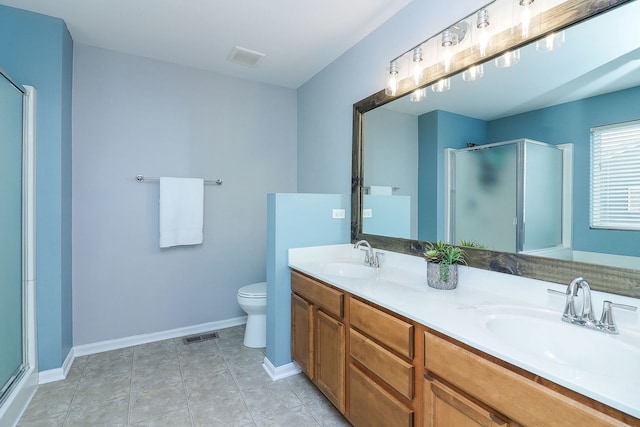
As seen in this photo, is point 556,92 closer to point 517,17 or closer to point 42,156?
point 517,17

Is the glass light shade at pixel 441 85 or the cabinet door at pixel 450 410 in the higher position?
the glass light shade at pixel 441 85

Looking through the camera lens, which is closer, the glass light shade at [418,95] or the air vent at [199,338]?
the glass light shade at [418,95]

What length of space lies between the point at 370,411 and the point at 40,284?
2.24m

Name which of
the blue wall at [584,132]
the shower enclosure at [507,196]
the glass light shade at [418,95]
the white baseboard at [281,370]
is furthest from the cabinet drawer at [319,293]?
the glass light shade at [418,95]

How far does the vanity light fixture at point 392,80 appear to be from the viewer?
1926 millimetres

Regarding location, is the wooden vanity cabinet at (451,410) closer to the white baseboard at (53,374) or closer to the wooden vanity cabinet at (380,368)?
the wooden vanity cabinet at (380,368)

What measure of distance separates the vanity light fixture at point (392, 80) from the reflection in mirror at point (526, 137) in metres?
0.07

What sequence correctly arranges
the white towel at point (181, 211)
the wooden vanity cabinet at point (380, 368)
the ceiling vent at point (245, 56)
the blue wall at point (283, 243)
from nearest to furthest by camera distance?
1. the wooden vanity cabinet at point (380, 368)
2. the blue wall at point (283, 243)
3. the ceiling vent at point (245, 56)
4. the white towel at point (181, 211)

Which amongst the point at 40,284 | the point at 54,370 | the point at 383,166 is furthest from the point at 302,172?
the point at 54,370

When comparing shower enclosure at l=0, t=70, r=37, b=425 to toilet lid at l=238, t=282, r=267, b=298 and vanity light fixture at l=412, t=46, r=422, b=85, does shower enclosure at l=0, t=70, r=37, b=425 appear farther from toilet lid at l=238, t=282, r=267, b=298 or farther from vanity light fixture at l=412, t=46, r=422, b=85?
vanity light fixture at l=412, t=46, r=422, b=85

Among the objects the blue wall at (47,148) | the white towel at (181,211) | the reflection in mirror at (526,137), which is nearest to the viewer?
the reflection in mirror at (526,137)

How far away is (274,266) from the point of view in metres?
2.17

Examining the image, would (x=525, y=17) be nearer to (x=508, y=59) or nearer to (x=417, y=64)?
Result: (x=508, y=59)

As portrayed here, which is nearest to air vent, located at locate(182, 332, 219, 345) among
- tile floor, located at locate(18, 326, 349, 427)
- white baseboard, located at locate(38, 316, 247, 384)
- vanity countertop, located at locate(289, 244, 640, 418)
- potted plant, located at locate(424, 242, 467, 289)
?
white baseboard, located at locate(38, 316, 247, 384)
